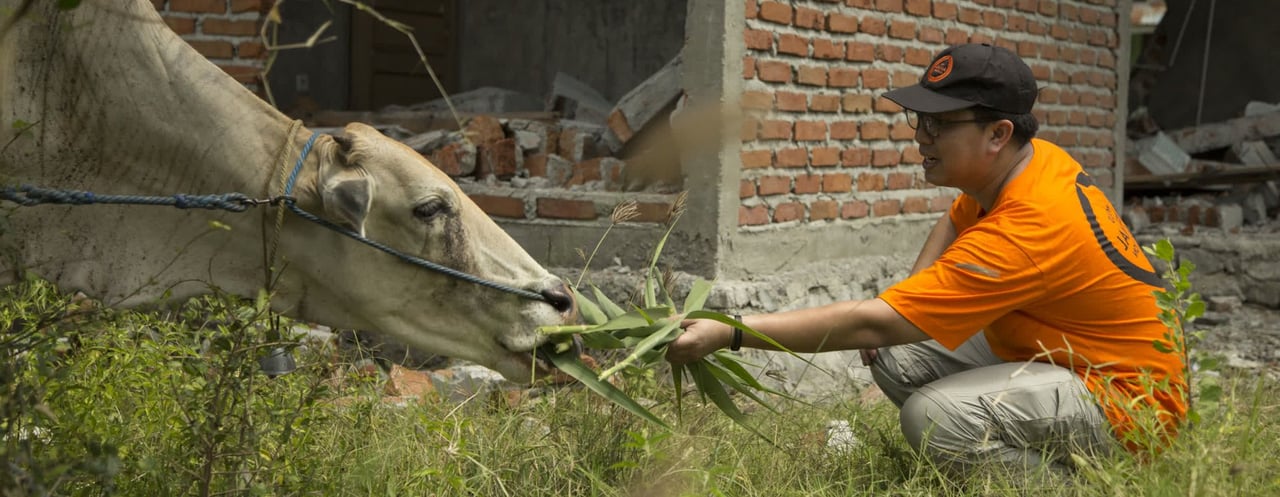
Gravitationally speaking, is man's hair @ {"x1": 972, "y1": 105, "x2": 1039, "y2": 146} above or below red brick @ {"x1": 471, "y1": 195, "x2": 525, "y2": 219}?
above

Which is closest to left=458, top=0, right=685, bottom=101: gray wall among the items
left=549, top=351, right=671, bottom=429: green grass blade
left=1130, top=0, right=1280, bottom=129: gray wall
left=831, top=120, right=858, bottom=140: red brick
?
left=831, top=120, right=858, bottom=140: red brick

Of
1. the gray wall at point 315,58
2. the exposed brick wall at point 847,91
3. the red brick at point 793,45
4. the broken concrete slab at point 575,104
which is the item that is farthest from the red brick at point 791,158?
the gray wall at point 315,58

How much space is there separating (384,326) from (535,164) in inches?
104

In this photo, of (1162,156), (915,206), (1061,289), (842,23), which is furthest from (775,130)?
(1162,156)

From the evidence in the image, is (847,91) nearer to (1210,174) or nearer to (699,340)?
(699,340)

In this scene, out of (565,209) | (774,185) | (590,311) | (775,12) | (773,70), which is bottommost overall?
(590,311)

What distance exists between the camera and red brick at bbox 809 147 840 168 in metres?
5.33

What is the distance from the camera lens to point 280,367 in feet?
13.0

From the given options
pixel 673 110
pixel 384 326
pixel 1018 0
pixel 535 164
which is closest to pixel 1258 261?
pixel 1018 0

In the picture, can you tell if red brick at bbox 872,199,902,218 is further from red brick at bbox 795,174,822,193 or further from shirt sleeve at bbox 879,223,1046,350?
shirt sleeve at bbox 879,223,1046,350

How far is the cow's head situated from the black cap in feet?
3.49

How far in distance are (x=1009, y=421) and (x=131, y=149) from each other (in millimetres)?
2193

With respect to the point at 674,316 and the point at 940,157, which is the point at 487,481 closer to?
the point at 674,316

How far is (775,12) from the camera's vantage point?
501 centimetres
